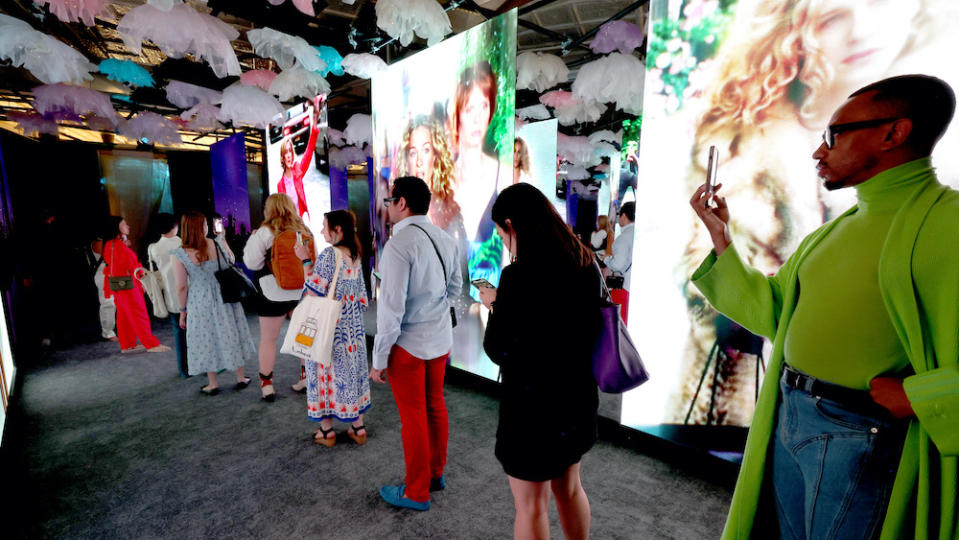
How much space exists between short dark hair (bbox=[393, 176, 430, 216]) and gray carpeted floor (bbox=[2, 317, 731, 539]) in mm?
1646

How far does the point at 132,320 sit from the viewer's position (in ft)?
17.3

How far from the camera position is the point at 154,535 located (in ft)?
7.29

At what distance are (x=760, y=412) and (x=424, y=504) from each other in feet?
5.92

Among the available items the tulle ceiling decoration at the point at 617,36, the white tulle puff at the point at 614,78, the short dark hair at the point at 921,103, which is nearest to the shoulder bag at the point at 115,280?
the white tulle puff at the point at 614,78

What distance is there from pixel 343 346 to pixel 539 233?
1972 mm

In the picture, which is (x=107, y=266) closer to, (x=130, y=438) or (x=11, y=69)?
(x=130, y=438)

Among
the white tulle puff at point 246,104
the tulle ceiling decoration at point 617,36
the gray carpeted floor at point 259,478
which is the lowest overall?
the gray carpeted floor at point 259,478

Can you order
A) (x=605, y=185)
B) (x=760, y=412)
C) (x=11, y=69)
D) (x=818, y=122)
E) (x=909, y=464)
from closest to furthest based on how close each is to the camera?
(x=909, y=464), (x=760, y=412), (x=818, y=122), (x=11, y=69), (x=605, y=185)

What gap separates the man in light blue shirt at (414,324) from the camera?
217 centimetres

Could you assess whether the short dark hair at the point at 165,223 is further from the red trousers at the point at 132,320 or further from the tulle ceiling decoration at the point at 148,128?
the tulle ceiling decoration at the point at 148,128

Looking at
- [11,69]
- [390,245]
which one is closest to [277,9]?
[390,245]

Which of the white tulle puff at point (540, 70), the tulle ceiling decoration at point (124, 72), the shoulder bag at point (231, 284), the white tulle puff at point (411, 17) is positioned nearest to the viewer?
the white tulle puff at point (411, 17)

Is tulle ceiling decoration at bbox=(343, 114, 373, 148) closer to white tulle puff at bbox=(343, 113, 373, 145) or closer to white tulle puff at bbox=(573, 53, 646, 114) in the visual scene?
white tulle puff at bbox=(343, 113, 373, 145)

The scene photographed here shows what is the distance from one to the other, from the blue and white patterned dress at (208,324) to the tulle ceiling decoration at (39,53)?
158 cm
